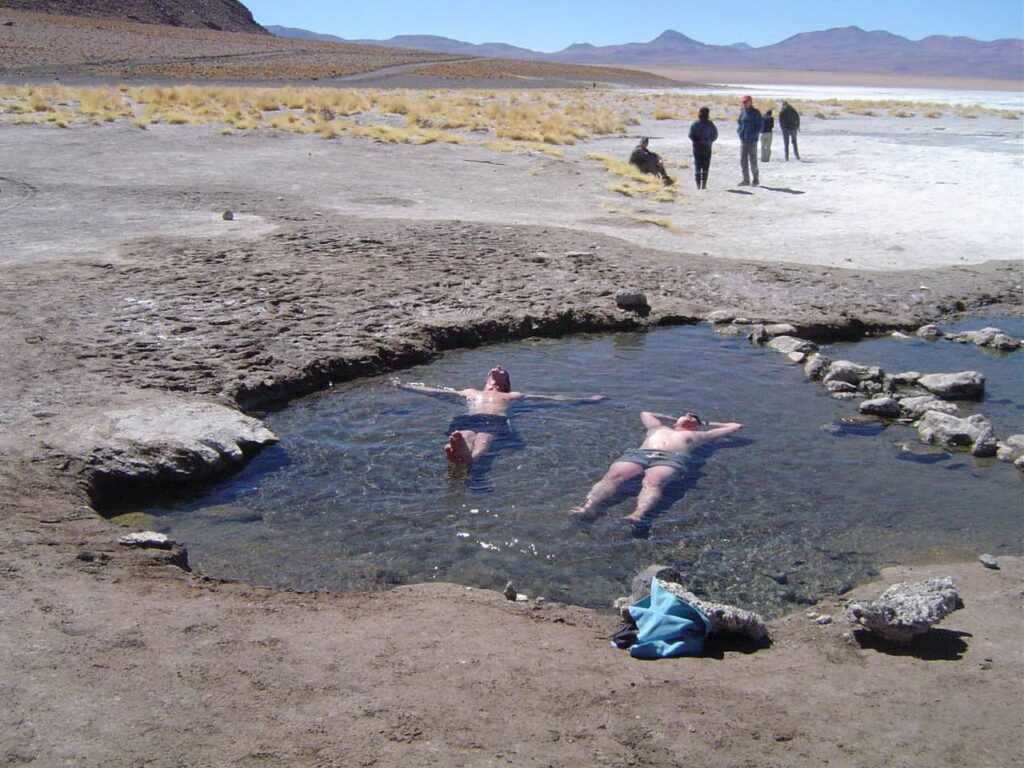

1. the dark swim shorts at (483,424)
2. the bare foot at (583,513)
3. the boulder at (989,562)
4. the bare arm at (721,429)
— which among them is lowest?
the boulder at (989,562)

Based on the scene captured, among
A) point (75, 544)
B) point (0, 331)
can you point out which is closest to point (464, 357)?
point (0, 331)

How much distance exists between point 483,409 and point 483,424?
199mm

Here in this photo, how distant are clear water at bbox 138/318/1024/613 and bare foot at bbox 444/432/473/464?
11cm

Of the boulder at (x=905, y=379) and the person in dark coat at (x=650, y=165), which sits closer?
the boulder at (x=905, y=379)

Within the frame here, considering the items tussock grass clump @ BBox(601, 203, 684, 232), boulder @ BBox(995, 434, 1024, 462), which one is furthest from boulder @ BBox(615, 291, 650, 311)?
tussock grass clump @ BBox(601, 203, 684, 232)

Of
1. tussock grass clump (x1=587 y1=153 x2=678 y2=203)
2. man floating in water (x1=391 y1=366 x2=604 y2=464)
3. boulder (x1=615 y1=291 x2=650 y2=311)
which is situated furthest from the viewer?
tussock grass clump (x1=587 y1=153 x2=678 y2=203)

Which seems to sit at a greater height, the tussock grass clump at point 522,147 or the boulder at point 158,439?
the tussock grass clump at point 522,147

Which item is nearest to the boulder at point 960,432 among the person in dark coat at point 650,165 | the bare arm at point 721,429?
the bare arm at point 721,429

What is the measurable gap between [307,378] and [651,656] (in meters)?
5.08

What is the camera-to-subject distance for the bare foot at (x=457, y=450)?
7.42m

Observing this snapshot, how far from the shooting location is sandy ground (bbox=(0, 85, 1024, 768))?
4.08 meters

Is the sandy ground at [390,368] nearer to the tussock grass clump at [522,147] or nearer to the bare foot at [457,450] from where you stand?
the bare foot at [457,450]

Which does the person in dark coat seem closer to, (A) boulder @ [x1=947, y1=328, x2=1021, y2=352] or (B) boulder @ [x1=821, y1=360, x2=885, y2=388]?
(A) boulder @ [x1=947, y1=328, x2=1021, y2=352]

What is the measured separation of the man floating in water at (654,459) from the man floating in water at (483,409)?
101cm
